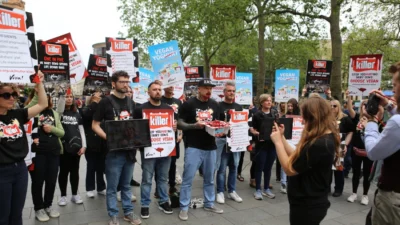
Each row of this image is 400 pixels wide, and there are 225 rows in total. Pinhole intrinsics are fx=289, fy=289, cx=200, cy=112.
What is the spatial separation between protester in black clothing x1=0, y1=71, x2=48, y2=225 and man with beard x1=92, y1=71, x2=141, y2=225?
3.43ft

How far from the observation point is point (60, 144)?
4.57 metres

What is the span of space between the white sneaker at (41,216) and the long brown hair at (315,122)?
383 centimetres

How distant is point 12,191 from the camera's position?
10.3 ft

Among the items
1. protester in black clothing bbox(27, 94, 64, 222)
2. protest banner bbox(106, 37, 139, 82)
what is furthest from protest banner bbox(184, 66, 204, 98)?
protester in black clothing bbox(27, 94, 64, 222)

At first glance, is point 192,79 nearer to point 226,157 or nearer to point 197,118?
point 226,157

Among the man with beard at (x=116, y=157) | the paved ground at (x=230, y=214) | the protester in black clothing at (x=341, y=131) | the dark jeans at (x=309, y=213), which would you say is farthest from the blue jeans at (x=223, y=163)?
the dark jeans at (x=309, y=213)

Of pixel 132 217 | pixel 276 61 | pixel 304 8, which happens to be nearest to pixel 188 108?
pixel 132 217

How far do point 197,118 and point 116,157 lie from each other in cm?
Answer: 137

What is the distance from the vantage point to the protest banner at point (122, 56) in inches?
224

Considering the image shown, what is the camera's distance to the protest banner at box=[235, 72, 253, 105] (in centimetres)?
882

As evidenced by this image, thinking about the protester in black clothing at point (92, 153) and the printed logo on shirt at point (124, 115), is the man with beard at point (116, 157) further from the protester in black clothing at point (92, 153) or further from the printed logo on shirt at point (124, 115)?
the protester in black clothing at point (92, 153)

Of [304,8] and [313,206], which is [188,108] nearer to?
[313,206]

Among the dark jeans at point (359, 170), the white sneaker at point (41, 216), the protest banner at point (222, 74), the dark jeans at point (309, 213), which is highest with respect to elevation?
the protest banner at point (222, 74)

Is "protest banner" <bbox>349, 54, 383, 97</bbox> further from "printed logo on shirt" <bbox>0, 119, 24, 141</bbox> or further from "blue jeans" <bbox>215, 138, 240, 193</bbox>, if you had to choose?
"printed logo on shirt" <bbox>0, 119, 24, 141</bbox>
